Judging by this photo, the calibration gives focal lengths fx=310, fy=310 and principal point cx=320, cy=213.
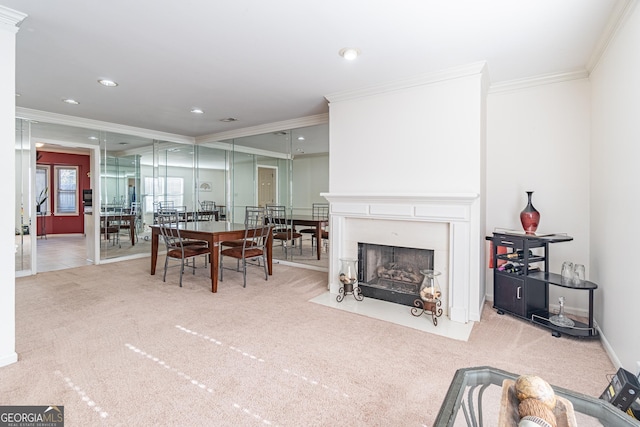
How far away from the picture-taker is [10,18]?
2.05m

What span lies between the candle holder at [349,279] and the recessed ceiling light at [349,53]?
6.84ft

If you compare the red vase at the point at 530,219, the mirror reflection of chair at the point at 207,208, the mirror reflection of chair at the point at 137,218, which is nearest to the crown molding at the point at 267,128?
the mirror reflection of chair at the point at 207,208

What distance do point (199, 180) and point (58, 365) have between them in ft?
16.0

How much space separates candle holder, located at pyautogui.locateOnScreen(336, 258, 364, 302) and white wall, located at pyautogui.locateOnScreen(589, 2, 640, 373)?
2.16 metres

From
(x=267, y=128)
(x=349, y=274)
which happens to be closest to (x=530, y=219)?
(x=349, y=274)

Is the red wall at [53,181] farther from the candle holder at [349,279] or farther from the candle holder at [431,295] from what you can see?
the candle holder at [431,295]

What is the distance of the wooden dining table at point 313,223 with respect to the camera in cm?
527

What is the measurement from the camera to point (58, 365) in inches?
83.4

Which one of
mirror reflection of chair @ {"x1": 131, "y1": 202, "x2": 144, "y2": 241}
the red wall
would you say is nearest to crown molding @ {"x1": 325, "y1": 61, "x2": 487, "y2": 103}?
mirror reflection of chair @ {"x1": 131, "y1": 202, "x2": 144, "y2": 241}

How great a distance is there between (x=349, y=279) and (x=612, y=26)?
3.01m

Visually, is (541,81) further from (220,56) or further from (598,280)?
(220,56)

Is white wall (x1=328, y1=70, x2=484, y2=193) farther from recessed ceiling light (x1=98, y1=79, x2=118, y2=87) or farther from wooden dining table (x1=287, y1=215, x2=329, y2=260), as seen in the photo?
recessed ceiling light (x1=98, y1=79, x2=118, y2=87)

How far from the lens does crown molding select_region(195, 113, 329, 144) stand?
15.5ft

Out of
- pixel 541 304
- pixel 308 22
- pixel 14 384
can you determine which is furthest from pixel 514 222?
pixel 14 384
